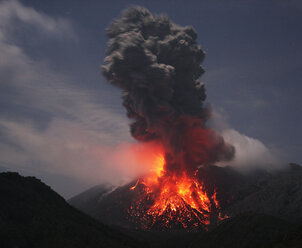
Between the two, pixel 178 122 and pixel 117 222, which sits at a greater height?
pixel 178 122

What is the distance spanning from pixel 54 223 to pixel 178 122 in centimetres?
5174

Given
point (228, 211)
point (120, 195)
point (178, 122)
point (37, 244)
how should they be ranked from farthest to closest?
point (120, 195) → point (228, 211) → point (178, 122) → point (37, 244)

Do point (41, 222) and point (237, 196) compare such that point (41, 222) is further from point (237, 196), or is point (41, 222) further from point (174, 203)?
point (237, 196)

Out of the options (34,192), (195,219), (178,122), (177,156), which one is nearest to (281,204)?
(195,219)

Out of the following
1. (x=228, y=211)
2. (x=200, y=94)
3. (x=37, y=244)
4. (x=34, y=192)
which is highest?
(x=200, y=94)

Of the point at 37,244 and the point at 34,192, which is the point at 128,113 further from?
the point at 37,244

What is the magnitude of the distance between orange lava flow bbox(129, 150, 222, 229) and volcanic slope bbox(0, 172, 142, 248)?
35.7 m

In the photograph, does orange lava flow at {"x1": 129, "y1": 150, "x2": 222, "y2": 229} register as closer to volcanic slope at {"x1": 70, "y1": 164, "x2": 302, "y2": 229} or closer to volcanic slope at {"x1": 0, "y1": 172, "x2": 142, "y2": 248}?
volcanic slope at {"x1": 70, "y1": 164, "x2": 302, "y2": 229}

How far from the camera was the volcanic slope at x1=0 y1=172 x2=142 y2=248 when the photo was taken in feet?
181

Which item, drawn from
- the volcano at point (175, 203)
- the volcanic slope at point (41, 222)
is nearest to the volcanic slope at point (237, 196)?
the volcano at point (175, 203)

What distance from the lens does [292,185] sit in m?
126

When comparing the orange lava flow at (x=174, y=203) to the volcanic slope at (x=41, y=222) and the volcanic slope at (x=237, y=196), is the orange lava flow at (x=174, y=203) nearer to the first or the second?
the volcanic slope at (x=237, y=196)

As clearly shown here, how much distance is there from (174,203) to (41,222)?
6381cm

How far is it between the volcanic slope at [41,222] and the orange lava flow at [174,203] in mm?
35710
